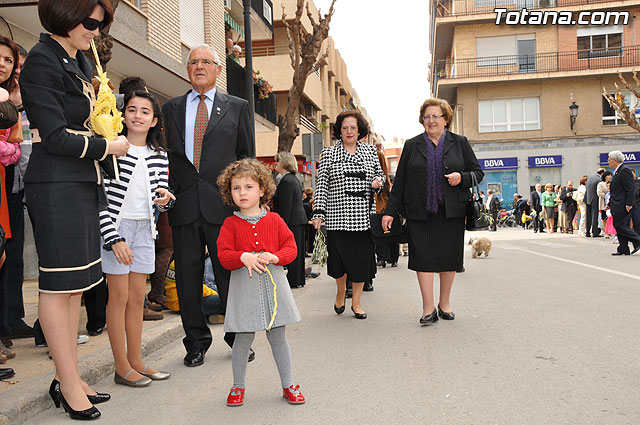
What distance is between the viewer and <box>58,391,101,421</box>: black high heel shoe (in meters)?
3.56

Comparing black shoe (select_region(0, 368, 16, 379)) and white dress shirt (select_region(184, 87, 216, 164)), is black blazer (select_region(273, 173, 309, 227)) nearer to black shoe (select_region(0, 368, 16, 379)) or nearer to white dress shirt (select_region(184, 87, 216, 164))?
white dress shirt (select_region(184, 87, 216, 164))

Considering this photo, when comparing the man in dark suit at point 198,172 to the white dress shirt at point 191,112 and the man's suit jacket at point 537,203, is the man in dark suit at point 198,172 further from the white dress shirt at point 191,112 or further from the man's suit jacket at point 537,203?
the man's suit jacket at point 537,203

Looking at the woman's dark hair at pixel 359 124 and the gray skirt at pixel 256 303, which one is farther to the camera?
the woman's dark hair at pixel 359 124

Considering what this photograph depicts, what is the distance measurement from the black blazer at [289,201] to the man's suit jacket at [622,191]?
787cm

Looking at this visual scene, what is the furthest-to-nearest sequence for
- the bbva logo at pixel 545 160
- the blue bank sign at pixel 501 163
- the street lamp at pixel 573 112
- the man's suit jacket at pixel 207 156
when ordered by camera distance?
the blue bank sign at pixel 501 163 → the bbva logo at pixel 545 160 → the street lamp at pixel 573 112 → the man's suit jacket at pixel 207 156

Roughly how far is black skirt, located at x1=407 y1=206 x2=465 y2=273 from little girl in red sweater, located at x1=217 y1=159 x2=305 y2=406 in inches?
105

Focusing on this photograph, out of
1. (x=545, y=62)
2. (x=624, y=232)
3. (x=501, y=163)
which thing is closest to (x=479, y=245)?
(x=624, y=232)

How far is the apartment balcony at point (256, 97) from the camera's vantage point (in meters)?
18.0

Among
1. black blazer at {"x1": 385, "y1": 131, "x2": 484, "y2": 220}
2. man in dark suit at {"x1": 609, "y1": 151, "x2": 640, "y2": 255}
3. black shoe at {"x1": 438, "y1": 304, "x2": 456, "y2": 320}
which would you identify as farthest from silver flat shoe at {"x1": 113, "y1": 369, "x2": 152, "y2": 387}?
man in dark suit at {"x1": 609, "y1": 151, "x2": 640, "y2": 255}

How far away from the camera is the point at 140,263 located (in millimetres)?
4230

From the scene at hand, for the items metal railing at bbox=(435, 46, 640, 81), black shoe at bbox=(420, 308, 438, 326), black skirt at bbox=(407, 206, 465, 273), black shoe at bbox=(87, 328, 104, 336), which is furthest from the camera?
metal railing at bbox=(435, 46, 640, 81)

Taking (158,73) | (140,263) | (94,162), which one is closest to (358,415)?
(140,263)

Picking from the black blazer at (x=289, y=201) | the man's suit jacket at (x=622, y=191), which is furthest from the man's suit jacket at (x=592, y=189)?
the black blazer at (x=289, y=201)

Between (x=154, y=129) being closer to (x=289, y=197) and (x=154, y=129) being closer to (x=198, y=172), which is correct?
(x=198, y=172)
